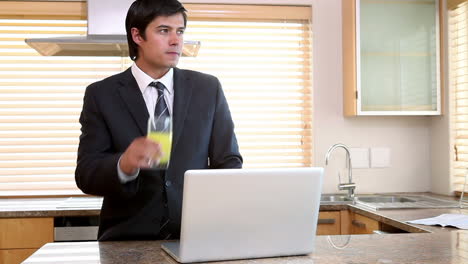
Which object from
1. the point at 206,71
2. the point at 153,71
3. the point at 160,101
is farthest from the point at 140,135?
the point at 206,71

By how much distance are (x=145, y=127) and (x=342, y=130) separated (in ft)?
7.24

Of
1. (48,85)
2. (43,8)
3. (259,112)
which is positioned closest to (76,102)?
(48,85)

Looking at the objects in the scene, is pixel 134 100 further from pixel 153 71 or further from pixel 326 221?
pixel 326 221

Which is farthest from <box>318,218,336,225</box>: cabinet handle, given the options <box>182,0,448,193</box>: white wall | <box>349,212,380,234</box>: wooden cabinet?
<box>182,0,448,193</box>: white wall

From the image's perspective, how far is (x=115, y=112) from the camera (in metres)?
2.17

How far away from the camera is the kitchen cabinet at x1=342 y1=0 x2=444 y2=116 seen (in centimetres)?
387

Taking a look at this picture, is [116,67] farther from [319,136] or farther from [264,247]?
[264,247]

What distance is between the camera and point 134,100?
85.7 inches

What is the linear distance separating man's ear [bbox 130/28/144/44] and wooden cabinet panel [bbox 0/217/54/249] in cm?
146

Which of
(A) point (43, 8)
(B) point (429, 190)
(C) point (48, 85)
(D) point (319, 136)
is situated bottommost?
(B) point (429, 190)

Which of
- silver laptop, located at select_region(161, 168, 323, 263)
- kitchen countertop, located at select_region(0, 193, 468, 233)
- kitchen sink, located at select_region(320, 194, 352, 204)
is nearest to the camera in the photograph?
silver laptop, located at select_region(161, 168, 323, 263)

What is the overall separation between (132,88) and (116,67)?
1.81 meters

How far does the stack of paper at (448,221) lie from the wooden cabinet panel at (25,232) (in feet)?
6.09

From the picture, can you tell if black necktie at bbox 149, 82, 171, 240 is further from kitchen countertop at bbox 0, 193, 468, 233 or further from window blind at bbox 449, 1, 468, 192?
window blind at bbox 449, 1, 468, 192
